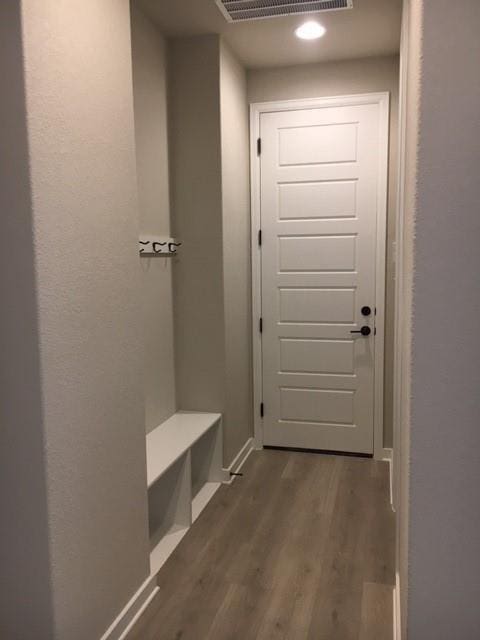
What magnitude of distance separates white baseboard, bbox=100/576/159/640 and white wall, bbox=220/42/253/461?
1301 mm

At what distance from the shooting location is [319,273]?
13.3ft

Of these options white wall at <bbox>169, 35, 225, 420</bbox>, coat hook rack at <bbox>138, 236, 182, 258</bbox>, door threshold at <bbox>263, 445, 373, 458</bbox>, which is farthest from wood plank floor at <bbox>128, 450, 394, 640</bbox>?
coat hook rack at <bbox>138, 236, 182, 258</bbox>

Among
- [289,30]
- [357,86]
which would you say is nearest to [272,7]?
[289,30]

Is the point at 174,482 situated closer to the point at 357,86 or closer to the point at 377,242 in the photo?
the point at 377,242

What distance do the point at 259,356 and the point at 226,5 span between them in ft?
7.52

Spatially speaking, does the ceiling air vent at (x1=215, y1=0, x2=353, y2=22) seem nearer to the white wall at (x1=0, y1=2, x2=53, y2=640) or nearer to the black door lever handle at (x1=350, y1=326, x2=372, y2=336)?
the white wall at (x1=0, y1=2, x2=53, y2=640)

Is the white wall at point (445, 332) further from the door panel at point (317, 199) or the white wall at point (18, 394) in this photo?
the door panel at point (317, 199)

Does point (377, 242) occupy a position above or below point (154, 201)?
below

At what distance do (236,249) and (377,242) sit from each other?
96cm

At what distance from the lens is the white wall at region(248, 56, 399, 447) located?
3.82 metres

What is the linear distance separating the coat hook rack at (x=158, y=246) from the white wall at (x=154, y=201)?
0.04 metres

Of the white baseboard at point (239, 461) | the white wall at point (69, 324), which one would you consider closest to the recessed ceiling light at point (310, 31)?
the white wall at point (69, 324)

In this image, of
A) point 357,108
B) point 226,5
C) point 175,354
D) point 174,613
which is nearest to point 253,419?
point 175,354

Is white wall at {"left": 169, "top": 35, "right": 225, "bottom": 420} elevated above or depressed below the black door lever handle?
above
